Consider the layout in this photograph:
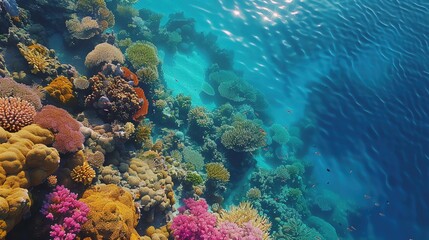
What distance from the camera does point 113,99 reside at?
7.74 m

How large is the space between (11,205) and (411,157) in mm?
17461

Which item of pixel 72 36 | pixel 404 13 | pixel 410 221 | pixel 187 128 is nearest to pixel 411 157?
pixel 410 221

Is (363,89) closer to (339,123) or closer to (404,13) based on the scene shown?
(339,123)

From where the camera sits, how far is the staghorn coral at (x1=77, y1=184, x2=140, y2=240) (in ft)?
17.0

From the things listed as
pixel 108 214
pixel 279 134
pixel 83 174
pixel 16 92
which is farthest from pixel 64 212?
pixel 279 134

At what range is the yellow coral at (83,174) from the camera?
5.79 metres

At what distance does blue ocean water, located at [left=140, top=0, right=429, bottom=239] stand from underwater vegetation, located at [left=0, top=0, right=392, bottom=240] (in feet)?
6.47

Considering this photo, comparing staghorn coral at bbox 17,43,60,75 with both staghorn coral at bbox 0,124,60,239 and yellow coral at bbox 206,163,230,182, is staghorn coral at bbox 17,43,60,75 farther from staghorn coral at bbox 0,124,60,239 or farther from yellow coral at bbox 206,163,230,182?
yellow coral at bbox 206,163,230,182

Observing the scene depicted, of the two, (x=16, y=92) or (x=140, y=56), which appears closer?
(x=16, y=92)

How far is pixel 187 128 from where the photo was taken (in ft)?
44.2

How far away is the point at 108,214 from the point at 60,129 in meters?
1.93

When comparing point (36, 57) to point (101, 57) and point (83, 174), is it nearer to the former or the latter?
point (101, 57)

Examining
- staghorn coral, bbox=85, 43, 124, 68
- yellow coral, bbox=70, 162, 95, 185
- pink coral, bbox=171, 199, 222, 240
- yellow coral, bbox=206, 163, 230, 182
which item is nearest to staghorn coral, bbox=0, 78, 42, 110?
yellow coral, bbox=70, 162, 95, 185

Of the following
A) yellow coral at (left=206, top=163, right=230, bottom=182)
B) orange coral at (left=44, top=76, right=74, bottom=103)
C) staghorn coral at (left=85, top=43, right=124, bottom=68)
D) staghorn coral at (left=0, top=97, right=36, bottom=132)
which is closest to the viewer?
staghorn coral at (left=0, top=97, right=36, bottom=132)
